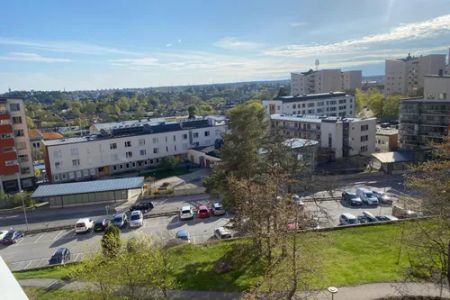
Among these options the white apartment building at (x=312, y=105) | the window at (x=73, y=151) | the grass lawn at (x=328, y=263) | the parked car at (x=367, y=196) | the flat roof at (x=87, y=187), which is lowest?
the parked car at (x=367, y=196)

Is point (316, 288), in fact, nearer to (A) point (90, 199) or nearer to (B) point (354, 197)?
(B) point (354, 197)

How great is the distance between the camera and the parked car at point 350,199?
36656mm

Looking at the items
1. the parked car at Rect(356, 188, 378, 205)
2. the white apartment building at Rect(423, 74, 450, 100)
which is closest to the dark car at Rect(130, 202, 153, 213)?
the parked car at Rect(356, 188, 378, 205)

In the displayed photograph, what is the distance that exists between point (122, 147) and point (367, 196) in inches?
1427

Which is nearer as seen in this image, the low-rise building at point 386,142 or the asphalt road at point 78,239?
the asphalt road at point 78,239

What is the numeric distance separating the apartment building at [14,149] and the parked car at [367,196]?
138 feet

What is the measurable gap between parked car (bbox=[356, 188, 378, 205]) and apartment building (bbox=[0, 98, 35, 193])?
41943mm

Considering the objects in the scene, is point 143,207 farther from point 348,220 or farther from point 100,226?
point 348,220

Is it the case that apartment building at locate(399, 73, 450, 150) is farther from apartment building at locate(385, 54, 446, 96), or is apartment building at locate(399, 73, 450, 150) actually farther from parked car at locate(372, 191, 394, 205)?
apartment building at locate(385, 54, 446, 96)

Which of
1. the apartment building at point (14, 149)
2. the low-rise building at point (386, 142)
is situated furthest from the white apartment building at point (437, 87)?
the apartment building at point (14, 149)

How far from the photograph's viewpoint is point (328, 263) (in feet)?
66.6

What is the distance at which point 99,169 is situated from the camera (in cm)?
5538

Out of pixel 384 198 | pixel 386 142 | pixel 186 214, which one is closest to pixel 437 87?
pixel 386 142

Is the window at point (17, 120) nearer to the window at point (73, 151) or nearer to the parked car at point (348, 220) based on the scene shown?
the window at point (73, 151)
